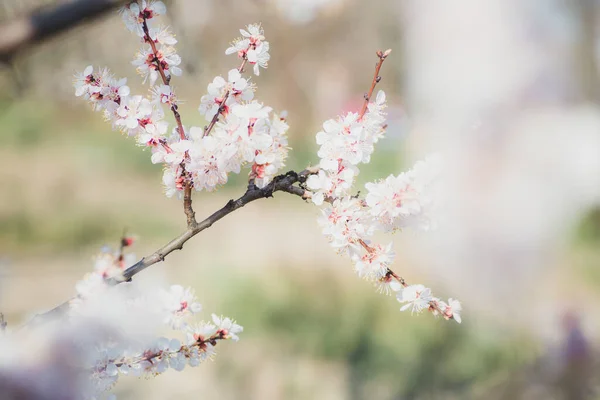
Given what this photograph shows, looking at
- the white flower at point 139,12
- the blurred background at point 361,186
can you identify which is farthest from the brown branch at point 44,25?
the blurred background at point 361,186

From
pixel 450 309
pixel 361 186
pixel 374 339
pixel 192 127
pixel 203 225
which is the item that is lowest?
pixel 450 309

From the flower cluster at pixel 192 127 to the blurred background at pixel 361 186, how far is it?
3.03ft

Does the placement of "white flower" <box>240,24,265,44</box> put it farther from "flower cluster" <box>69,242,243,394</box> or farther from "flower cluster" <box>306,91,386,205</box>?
"flower cluster" <box>69,242,243,394</box>

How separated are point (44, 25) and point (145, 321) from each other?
34cm

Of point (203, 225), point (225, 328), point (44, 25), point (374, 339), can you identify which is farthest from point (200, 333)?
point (374, 339)

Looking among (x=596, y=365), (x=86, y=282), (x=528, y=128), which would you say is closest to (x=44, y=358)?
(x=86, y=282)

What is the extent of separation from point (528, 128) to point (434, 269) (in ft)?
3.52

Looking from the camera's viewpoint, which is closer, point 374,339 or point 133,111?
point 133,111

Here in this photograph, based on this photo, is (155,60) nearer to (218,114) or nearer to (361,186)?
(218,114)

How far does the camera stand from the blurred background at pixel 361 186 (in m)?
2.08

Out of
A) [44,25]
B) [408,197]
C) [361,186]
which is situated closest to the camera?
[44,25]

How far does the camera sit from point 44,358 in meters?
0.43

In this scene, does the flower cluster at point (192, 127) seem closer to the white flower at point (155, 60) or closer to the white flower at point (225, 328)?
the white flower at point (155, 60)

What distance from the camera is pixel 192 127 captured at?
632 mm
